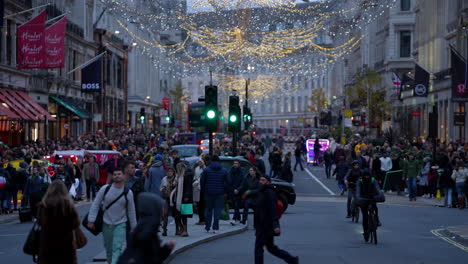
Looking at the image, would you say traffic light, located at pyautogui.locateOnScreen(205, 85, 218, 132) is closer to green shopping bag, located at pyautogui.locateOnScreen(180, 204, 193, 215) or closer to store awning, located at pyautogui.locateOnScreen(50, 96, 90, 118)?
green shopping bag, located at pyautogui.locateOnScreen(180, 204, 193, 215)

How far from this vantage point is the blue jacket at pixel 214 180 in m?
19.0

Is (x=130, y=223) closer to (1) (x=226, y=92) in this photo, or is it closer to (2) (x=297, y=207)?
(2) (x=297, y=207)

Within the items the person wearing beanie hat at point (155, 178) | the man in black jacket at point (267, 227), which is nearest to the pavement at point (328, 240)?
the person wearing beanie hat at point (155, 178)

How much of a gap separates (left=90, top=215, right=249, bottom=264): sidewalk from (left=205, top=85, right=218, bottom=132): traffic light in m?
2.55

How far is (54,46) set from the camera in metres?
37.1

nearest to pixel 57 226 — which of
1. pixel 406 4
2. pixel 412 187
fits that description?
pixel 412 187

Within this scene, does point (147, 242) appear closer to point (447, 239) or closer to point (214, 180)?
point (214, 180)

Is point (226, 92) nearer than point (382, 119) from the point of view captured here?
No

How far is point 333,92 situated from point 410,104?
53.8 metres

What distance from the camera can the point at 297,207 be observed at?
94.3 feet

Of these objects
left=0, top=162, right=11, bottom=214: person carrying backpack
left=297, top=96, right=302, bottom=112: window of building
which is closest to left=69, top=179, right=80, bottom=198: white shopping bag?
left=0, top=162, right=11, bottom=214: person carrying backpack

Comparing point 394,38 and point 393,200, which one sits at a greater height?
point 394,38

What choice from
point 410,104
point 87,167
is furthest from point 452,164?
point 410,104

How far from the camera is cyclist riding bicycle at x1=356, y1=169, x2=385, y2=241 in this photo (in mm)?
18422
